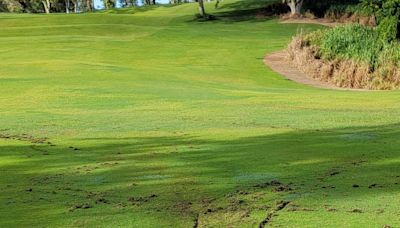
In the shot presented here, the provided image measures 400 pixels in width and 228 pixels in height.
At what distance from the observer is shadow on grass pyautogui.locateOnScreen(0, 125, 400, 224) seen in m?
7.33

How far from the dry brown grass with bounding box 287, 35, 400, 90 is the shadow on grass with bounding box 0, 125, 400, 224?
16.5m

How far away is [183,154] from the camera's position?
10070 millimetres

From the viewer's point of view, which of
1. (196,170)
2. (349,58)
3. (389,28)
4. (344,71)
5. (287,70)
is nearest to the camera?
(196,170)

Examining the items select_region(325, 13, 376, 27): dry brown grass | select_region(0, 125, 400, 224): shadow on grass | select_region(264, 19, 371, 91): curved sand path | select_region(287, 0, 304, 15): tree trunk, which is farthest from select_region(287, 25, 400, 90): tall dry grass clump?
select_region(287, 0, 304, 15): tree trunk

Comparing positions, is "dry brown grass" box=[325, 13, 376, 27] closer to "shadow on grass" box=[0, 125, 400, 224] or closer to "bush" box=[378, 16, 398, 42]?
"bush" box=[378, 16, 398, 42]

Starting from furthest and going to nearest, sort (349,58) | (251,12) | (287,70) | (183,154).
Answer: (251,12) < (287,70) < (349,58) < (183,154)

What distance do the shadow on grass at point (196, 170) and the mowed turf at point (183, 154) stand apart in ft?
0.06

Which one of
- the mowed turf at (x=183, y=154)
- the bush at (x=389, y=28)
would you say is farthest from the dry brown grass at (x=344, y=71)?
the mowed turf at (x=183, y=154)

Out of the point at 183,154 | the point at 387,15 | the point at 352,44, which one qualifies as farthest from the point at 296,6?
the point at 183,154

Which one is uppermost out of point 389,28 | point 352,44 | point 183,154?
point 183,154

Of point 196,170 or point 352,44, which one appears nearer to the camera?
point 196,170

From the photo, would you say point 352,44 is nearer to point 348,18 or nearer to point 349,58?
point 349,58

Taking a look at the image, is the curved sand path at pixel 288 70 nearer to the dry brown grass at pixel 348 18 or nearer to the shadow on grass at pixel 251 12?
the dry brown grass at pixel 348 18

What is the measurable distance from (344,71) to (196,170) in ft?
71.8
